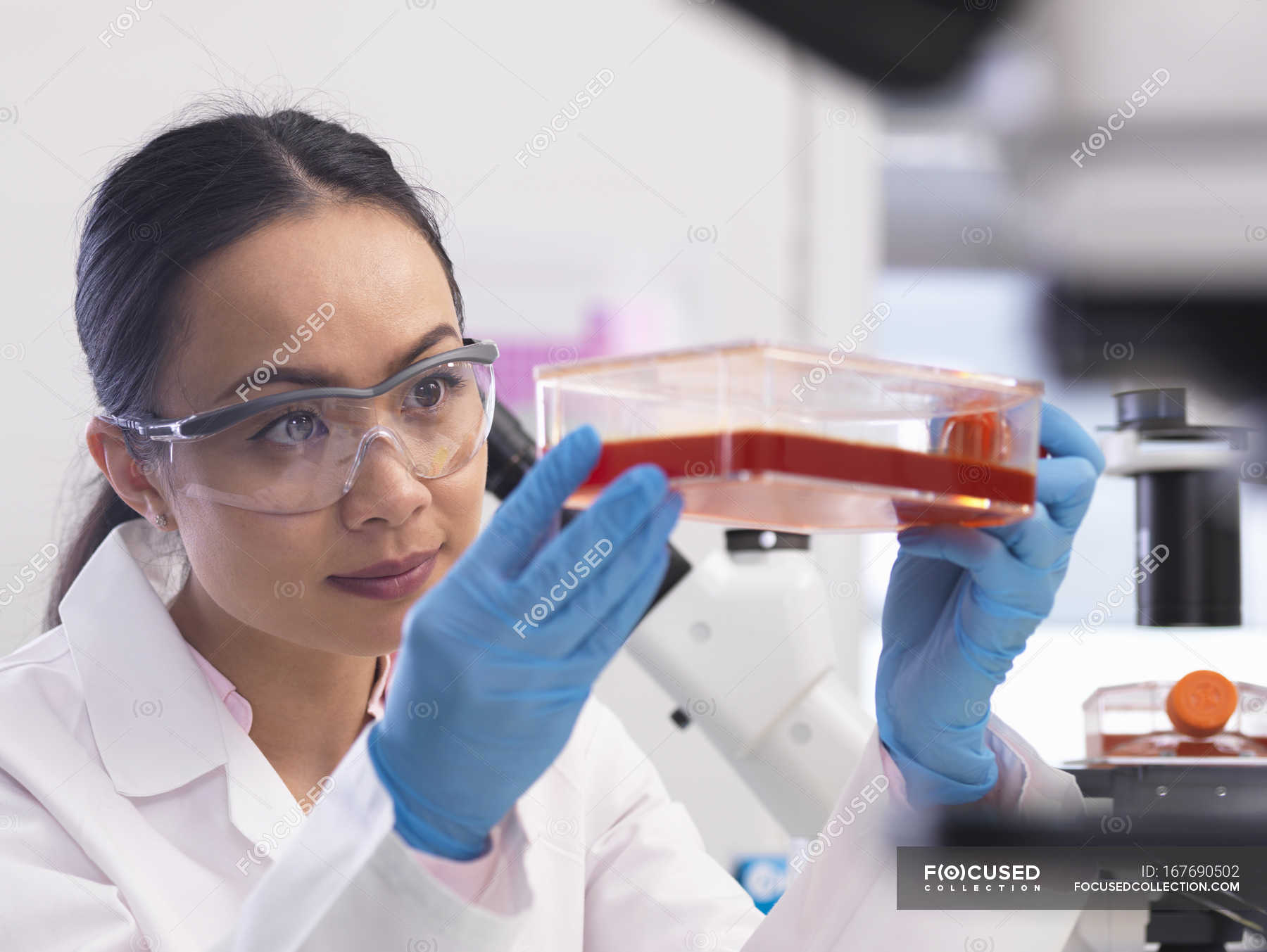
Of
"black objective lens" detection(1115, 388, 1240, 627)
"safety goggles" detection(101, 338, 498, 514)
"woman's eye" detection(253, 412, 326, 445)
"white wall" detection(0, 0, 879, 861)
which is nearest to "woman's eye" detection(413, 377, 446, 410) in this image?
"safety goggles" detection(101, 338, 498, 514)

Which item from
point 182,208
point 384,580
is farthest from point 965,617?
point 182,208

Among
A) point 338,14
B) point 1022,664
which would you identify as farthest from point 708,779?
point 338,14

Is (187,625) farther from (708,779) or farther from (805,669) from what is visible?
(708,779)

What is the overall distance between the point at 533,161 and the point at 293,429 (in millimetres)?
1338

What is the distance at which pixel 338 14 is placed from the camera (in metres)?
2.18

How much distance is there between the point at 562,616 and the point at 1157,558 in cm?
69

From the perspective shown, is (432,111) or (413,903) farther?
(432,111)

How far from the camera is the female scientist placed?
83 centimetres

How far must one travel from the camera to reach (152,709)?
1.17 meters

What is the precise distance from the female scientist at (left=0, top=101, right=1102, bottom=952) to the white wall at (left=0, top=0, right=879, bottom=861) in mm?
796

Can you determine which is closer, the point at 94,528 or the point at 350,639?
the point at 350,639

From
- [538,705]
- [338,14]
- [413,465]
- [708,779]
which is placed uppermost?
[338,14]

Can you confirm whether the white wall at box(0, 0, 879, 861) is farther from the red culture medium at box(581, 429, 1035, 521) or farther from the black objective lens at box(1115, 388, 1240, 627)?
the red culture medium at box(581, 429, 1035, 521)

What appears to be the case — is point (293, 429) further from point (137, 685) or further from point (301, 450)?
point (137, 685)
